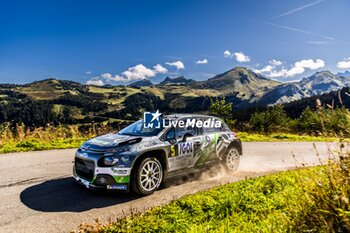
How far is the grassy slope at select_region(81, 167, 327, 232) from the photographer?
418 centimetres

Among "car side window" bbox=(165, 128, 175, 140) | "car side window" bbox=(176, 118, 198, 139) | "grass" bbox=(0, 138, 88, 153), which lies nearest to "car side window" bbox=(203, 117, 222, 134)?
"car side window" bbox=(176, 118, 198, 139)

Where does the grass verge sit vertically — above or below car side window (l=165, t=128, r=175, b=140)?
below

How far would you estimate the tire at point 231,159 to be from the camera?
882 centimetres

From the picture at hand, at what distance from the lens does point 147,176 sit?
21.7 feet

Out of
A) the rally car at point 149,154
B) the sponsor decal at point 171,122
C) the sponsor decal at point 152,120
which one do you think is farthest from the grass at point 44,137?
the sponsor decal at point 171,122

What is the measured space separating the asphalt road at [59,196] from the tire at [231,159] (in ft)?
0.88

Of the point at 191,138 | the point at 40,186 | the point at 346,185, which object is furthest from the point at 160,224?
the point at 40,186

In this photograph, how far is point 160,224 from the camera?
4637 mm

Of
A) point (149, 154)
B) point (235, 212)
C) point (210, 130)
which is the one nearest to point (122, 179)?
point (149, 154)

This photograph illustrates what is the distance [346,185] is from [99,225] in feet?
11.8

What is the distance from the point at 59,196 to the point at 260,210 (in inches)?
168

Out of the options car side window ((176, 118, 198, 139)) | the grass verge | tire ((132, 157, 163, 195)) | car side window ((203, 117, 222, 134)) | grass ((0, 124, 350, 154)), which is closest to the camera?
tire ((132, 157, 163, 195))

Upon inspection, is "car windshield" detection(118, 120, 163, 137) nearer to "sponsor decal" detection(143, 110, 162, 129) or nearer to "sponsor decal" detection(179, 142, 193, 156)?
"sponsor decal" detection(143, 110, 162, 129)

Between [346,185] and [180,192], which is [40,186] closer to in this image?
[180,192]
